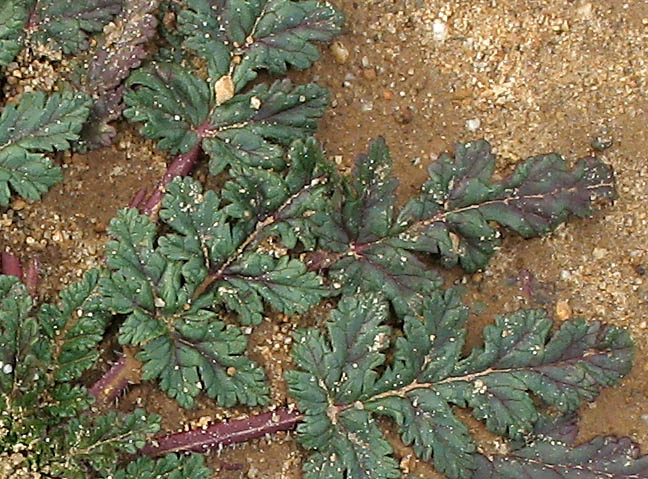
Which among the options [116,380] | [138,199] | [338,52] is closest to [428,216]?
[338,52]

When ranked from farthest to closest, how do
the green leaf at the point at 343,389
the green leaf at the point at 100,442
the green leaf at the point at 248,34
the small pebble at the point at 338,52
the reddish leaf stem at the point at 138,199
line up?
the small pebble at the point at 338,52 < the reddish leaf stem at the point at 138,199 < the green leaf at the point at 248,34 < the green leaf at the point at 343,389 < the green leaf at the point at 100,442

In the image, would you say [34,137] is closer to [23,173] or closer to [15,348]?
[23,173]

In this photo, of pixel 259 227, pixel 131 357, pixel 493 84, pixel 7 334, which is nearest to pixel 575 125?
pixel 493 84

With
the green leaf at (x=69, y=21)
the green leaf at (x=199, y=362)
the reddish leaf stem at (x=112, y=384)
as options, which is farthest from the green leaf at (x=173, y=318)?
the green leaf at (x=69, y=21)

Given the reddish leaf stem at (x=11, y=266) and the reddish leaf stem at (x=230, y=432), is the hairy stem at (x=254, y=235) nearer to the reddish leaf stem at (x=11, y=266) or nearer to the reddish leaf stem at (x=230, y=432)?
the reddish leaf stem at (x=230, y=432)

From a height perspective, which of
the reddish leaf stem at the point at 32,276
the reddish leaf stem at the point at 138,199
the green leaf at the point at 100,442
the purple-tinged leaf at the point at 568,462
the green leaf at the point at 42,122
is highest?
the green leaf at the point at 42,122

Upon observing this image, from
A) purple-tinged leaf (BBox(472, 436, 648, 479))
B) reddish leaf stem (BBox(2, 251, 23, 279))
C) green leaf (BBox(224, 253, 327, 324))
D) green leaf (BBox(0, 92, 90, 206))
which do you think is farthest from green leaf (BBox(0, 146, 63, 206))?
purple-tinged leaf (BBox(472, 436, 648, 479))
